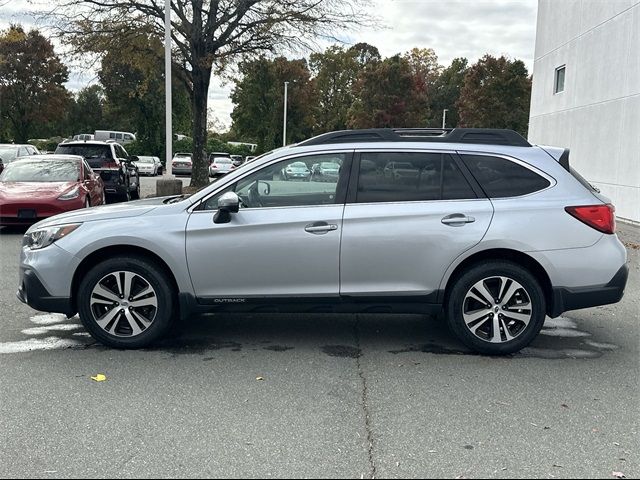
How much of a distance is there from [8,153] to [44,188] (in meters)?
9.45

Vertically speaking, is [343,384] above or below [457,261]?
below

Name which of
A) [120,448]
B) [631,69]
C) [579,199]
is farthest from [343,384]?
[631,69]

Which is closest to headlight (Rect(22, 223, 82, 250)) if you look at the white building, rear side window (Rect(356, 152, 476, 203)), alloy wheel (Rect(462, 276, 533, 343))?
rear side window (Rect(356, 152, 476, 203))

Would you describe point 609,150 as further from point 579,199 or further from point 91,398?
point 91,398

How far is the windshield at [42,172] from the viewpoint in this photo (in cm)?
1155

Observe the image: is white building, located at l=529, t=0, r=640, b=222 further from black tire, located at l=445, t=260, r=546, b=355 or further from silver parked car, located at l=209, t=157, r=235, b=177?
silver parked car, located at l=209, t=157, r=235, b=177

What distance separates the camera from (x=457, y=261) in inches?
187

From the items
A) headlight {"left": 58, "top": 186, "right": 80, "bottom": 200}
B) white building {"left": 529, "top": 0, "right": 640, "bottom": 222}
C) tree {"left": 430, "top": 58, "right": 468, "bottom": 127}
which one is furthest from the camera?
tree {"left": 430, "top": 58, "right": 468, "bottom": 127}

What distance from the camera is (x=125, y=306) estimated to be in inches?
192

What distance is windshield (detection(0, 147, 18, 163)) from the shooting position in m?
18.6

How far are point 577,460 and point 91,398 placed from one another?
3.06 m

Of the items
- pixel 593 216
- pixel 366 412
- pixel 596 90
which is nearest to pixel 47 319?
pixel 366 412

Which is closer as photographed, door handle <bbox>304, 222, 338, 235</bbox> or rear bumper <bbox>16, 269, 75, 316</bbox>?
door handle <bbox>304, 222, 338, 235</bbox>

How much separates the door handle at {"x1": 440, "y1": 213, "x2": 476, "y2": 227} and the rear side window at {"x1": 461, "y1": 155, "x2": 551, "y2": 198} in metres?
0.29
